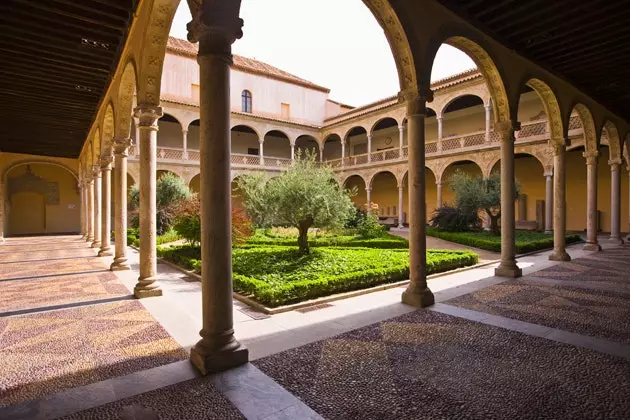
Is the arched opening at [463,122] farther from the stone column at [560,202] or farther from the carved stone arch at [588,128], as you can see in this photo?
the stone column at [560,202]

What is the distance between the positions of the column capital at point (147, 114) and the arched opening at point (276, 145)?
2237cm

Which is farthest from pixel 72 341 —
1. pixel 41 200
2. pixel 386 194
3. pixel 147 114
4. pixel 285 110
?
pixel 285 110

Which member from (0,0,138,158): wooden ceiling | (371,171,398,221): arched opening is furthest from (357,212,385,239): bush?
(371,171,398,221): arched opening

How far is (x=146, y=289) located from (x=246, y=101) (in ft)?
71.6

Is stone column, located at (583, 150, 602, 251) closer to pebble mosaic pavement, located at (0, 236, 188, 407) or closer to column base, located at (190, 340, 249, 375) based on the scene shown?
column base, located at (190, 340, 249, 375)

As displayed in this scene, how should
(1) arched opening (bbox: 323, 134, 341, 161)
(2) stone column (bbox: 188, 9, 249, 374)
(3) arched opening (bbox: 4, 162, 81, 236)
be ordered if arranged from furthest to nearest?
1. (1) arched opening (bbox: 323, 134, 341, 161)
2. (3) arched opening (bbox: 4, 162, 81, 236)
3. (2) stone column (bbox: 188, 9, 249, 374)

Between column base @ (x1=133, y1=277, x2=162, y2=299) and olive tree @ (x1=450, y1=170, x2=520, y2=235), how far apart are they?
12.9 m

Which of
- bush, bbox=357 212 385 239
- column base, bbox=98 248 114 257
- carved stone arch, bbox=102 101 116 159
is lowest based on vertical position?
column base, bbox=98 248 114 257

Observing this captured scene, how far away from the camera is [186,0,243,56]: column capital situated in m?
3.06

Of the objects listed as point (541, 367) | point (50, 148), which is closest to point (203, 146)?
point (541, 367)

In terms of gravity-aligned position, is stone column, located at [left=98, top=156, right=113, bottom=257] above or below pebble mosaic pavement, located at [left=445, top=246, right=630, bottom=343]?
above

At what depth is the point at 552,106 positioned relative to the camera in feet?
27.7

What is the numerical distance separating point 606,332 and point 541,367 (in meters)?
1.47

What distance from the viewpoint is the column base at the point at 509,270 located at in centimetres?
688
